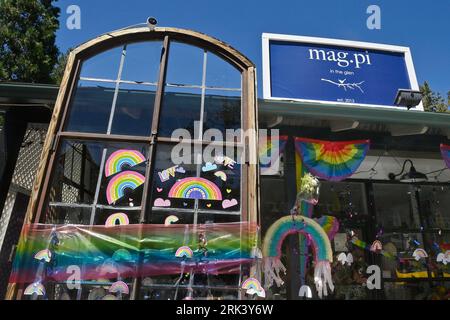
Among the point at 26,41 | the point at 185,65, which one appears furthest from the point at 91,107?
the point at 26,41

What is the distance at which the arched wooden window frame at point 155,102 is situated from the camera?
3879 mm

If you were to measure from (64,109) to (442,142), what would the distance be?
19.1 ft

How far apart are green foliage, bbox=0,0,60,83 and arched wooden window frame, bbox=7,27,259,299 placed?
1051cm

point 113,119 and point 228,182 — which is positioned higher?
point 113,119

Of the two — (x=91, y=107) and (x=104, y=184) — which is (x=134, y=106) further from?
(x=104, y=184)

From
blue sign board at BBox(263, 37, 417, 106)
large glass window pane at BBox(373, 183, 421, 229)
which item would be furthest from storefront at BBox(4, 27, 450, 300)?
blue sign board at BBox(263, 37, 417, 106)

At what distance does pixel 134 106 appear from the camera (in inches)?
180

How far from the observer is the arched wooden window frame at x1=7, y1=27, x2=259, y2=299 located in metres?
3.88

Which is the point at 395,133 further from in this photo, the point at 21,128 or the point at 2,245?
the point at 2,245

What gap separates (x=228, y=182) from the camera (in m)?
4.31

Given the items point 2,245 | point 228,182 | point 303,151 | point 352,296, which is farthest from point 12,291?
point 352,296

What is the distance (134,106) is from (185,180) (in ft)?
3.93

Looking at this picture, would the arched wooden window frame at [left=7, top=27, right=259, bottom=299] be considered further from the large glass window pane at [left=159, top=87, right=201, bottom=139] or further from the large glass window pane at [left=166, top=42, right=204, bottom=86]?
the large glass window pane at [left=159, top=87, right=201, bottom=139]

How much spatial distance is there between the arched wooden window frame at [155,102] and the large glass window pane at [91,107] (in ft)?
0.35
